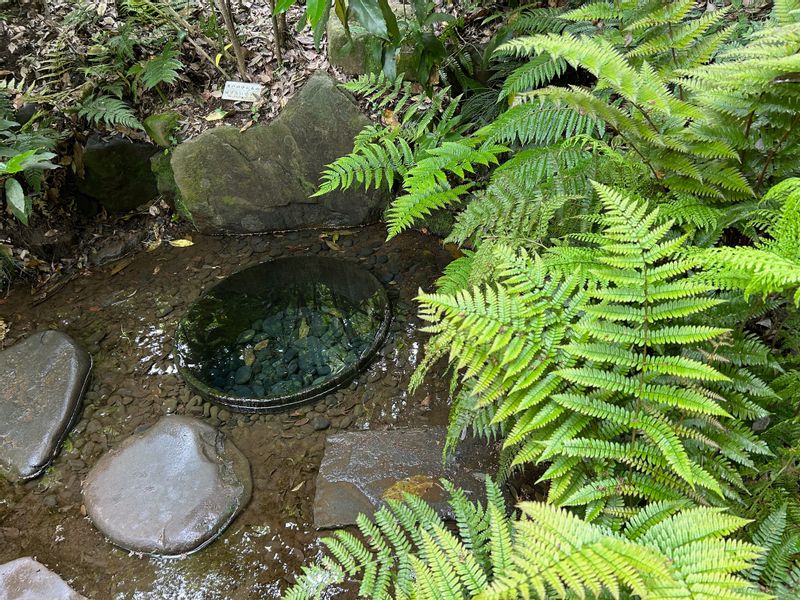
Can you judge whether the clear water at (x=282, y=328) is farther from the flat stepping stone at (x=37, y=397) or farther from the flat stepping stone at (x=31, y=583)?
the flat stepping stone at (x=31, y=583)

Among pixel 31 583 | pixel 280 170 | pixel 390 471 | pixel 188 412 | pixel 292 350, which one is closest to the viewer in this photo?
pixel 31 583

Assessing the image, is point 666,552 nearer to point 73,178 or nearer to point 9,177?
point 9,177

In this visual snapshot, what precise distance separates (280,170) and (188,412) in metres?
2.11

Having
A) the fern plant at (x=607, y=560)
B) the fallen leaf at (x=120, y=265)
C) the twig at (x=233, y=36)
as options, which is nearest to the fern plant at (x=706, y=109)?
the fern plant at (x=607, y=560)

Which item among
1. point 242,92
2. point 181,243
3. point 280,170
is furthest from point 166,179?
point 280,170

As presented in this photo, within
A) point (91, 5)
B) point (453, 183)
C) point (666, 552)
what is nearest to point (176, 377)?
point (453, 183)

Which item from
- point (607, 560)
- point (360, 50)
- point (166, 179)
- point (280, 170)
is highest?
point (360, 50)

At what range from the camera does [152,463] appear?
2945mm

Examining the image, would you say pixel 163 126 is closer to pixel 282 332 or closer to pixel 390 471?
pixel 282 332

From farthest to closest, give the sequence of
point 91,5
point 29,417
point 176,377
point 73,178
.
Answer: point 91,5, point 73,178, point 176,377, point 29,417

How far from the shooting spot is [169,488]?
2814mm

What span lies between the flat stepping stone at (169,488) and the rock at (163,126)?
2.61 m

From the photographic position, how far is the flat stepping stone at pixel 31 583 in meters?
2.43

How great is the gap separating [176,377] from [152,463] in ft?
2.32
